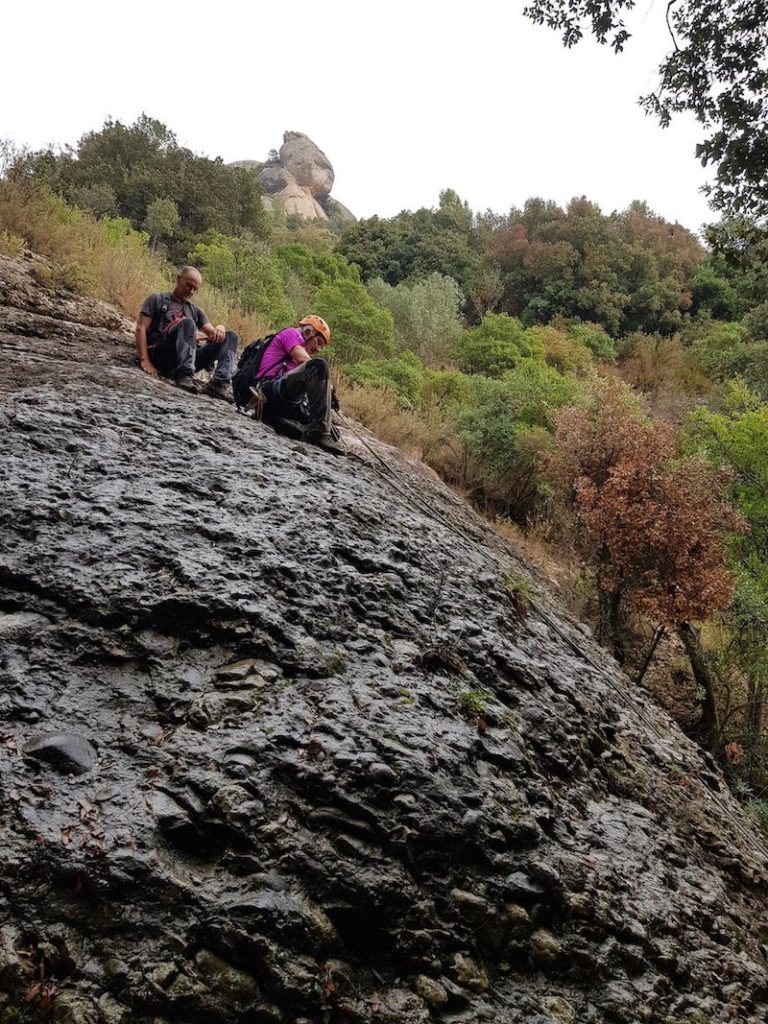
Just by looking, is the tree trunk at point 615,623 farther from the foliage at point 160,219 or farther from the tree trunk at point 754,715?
the foliage at point 160,219

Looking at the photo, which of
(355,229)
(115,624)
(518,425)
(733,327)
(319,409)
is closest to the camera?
(115,624)

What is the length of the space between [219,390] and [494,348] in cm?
1367

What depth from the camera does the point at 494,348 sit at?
1811 cm

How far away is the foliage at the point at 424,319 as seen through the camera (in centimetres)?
1991

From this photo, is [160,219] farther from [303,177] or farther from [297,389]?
[303,177]

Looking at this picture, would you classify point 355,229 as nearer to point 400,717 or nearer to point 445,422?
point 445,422

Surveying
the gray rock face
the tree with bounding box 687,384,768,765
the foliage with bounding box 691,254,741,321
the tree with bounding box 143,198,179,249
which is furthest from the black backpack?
the foliage with bounding box 691,254,741,321

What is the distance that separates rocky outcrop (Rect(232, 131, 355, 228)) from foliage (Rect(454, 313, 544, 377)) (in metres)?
42.3

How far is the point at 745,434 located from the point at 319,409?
642cm

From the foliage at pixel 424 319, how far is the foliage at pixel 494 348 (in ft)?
3.06

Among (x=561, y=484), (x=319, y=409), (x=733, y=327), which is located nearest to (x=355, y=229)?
(x=733, y=327)

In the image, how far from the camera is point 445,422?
41.4 feet

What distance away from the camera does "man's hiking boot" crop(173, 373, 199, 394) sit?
5.45 meters

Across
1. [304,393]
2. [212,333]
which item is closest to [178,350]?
[212,333]
